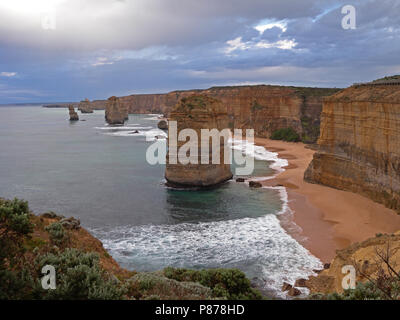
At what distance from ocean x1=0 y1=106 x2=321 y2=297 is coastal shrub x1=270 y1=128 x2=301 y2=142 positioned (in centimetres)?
2530

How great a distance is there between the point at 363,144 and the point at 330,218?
7311mm

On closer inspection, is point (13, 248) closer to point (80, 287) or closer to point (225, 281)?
point (80, 287)

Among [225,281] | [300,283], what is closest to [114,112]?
[300,283]

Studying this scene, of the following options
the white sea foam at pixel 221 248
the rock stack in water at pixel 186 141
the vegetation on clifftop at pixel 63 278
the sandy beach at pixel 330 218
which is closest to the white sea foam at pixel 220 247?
the white sea foam at pixel 221 248

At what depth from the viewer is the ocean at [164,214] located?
59.8 feet

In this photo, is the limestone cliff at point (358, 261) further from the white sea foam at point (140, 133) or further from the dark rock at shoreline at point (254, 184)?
the white sea foam at point (140, 133)

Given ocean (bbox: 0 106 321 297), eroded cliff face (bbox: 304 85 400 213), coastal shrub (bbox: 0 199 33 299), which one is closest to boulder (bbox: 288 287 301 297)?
ocean (bbox: 0 106 321 297)

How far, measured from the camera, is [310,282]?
591 inches

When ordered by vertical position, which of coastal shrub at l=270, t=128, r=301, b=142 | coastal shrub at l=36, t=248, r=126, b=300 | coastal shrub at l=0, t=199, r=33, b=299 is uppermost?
coastal shrub at l=270, t=128, r=301, b=142

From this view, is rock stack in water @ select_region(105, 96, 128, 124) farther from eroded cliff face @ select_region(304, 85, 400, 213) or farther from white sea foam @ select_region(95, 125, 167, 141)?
eroded cliff face @ select_region(304, 85, 400, 213)

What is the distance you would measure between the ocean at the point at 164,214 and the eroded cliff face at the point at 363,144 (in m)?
5.54

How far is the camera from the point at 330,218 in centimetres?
2483

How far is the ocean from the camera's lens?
18219mm
